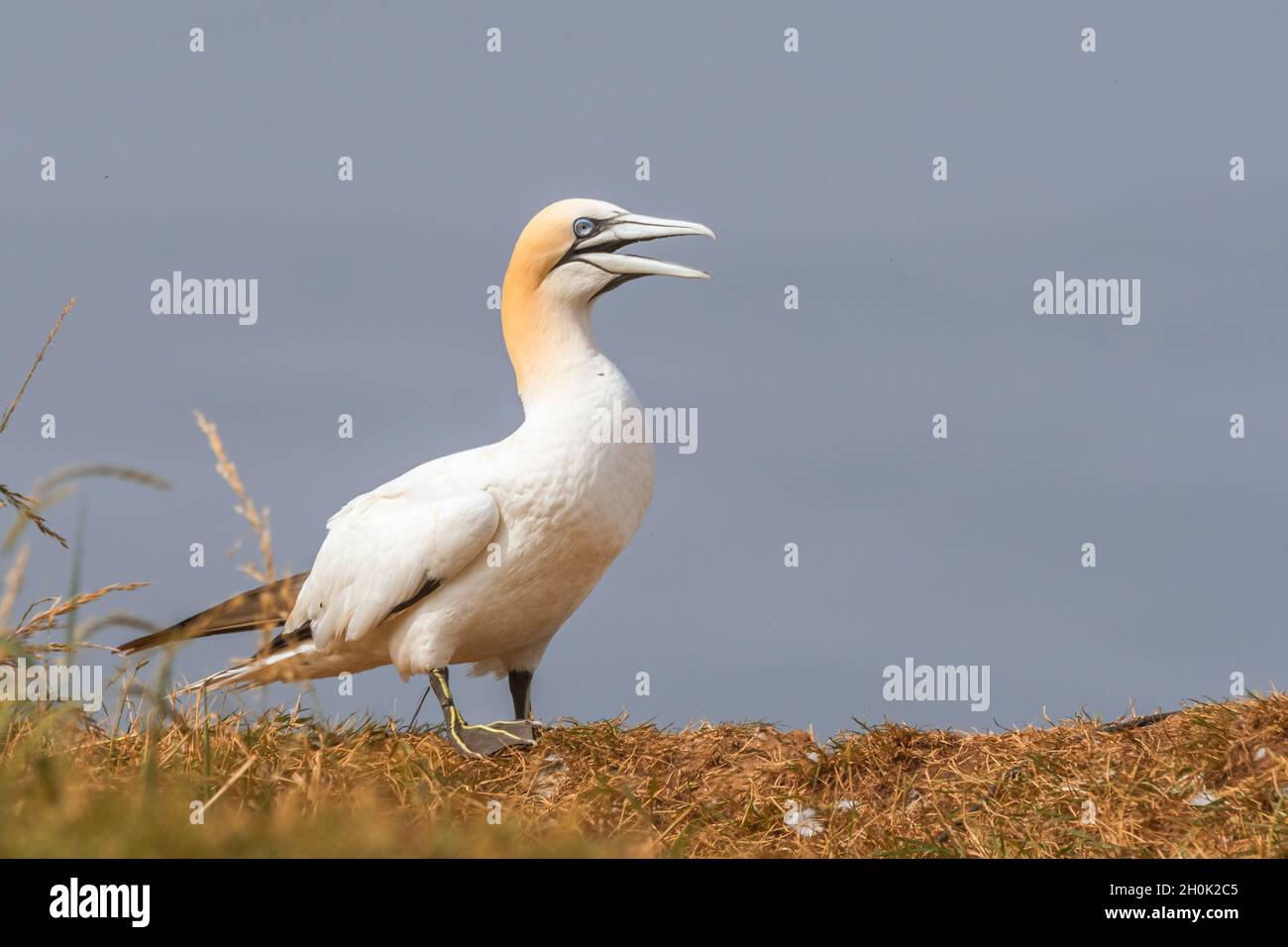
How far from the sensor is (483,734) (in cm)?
905

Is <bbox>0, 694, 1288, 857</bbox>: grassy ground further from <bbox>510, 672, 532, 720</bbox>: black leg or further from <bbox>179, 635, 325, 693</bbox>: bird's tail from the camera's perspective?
<bbox>179, 635, 325, 693</bbox>: bird's tail

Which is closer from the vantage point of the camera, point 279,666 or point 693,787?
point 693,787

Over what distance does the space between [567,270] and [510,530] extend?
71.2 inches

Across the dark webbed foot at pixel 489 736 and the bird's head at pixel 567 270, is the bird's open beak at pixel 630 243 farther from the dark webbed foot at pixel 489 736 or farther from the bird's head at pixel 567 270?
the dark webbed foot at pixel 489 736

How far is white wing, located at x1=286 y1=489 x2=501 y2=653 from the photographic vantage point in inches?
369

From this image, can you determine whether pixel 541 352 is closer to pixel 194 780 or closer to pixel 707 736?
pixel 707 736

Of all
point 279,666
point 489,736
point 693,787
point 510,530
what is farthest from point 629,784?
point 279,666

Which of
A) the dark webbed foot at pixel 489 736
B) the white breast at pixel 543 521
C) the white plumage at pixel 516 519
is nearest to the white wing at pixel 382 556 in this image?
the white plumage at pixel 516 519

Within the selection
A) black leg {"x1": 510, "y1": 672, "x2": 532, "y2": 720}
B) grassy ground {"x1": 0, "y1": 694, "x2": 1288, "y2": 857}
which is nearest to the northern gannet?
black leg {"x1": 510, "y1": 672, "x2": 532, "y2": 720}

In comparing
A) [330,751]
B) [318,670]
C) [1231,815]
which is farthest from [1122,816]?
[318,670]

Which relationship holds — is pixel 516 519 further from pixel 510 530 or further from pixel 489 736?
pixel 489 736
